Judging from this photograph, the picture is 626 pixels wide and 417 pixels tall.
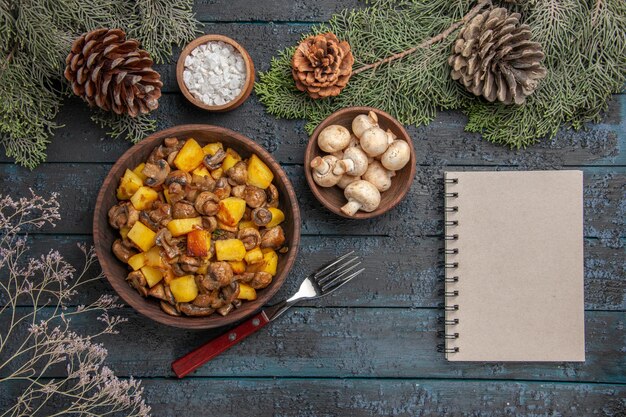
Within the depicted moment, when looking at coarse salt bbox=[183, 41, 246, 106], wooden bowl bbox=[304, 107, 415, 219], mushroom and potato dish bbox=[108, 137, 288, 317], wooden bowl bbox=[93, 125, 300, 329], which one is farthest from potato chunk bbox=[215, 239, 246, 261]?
coarse salt bbox=[183, 41, 246, 106]

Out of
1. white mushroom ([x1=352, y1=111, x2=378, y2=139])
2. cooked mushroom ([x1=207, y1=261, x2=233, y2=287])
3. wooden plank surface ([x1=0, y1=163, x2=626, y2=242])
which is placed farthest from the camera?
wooden plank surface ([x1=0, y1=163, x2=626, y2=242])

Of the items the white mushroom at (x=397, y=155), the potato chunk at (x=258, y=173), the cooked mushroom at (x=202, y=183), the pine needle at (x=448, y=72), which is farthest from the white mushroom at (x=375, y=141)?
the cooked mushroom at (x=202, y=183)

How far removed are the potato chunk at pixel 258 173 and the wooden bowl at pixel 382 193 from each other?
89mm

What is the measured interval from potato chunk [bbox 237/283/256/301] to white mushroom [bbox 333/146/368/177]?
0.32m

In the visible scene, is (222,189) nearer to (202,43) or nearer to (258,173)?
(258,173)

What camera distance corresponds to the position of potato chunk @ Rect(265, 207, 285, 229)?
52.2 inches

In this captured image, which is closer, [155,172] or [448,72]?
[155,172]

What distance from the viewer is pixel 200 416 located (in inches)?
57.0

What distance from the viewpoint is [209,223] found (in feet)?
4.14

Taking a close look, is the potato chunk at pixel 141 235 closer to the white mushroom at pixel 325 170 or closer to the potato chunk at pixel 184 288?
the potato chunk at pixel 184 288

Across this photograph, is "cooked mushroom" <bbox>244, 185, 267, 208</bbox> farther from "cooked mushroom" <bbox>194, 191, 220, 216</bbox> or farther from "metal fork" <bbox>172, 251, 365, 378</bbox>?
"metal fork" <bbox>172, 251, 365, 378</bbox>

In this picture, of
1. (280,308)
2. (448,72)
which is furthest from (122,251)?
(448,72)

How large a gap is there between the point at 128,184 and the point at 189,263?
234mm

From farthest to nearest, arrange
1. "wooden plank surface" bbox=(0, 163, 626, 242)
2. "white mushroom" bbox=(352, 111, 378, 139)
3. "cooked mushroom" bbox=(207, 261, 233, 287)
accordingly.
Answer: "wooden plank surface" bbox=(0, 163, 626, 242) → "white mushroom" bbox=(352, 111, 378, 139) → "cooked mushroom" bbox=(207, 261, 233, 287)
